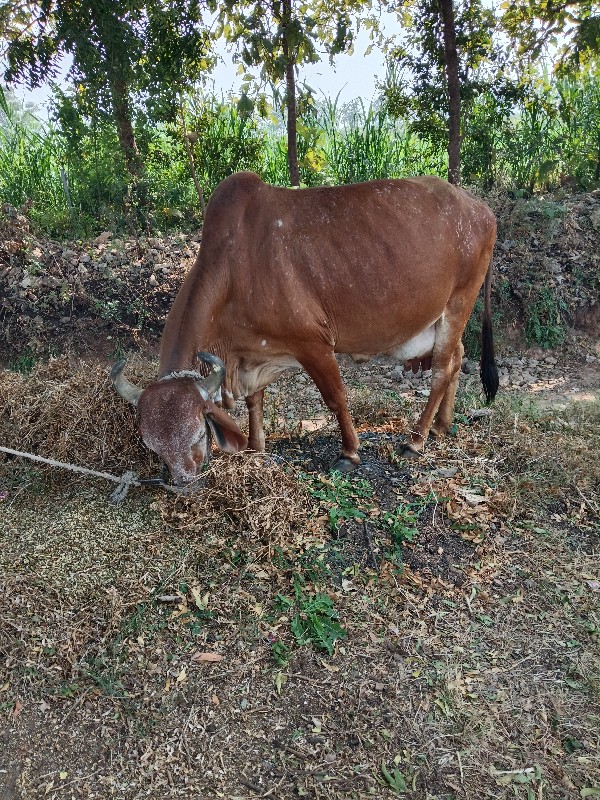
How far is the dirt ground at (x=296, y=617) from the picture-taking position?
2443mm

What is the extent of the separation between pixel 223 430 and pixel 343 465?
0.94 m

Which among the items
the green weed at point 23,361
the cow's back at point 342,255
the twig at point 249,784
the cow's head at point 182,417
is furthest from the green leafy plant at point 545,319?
the twig at point 249,784

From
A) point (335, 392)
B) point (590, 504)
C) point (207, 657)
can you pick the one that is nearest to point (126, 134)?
point (335, 392)

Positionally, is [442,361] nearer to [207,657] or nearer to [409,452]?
[409,452]

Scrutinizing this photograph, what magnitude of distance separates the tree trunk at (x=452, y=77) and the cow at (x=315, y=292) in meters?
3.59

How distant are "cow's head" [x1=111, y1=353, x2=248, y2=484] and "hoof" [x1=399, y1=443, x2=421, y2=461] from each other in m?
1.39

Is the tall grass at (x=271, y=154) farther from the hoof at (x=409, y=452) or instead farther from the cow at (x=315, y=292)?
the hoof at (x=409, y=452)

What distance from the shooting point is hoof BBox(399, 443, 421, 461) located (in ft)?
14.1

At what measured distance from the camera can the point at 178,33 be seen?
23.1ft

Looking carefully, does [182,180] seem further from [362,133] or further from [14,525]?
[14,525]

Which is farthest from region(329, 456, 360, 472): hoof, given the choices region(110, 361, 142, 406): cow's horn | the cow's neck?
region(110, 361, 142, 406): cow's horn

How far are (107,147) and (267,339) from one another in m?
5.65

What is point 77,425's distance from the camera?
3926mm

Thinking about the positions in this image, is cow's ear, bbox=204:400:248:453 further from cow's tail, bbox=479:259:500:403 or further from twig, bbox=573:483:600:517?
cow's tail, bbox=479:259:500:403
